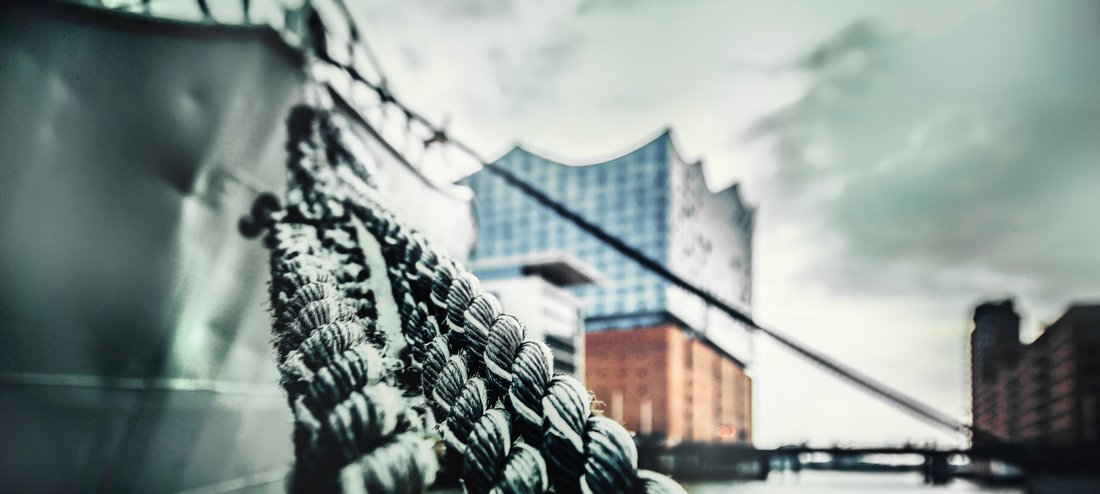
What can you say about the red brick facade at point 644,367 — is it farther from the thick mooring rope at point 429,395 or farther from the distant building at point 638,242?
the thick mooring rope at point 429,395

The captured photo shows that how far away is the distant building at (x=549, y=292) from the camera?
2307mm

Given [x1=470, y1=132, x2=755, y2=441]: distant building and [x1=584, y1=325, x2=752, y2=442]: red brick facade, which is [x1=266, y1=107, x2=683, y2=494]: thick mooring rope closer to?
[x1=470, y1=132, x2=755, y2=441]: distant building

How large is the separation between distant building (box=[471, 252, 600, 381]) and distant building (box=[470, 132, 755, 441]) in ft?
0.39

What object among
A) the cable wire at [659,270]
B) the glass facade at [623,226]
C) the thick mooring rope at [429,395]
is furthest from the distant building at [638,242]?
the thick mooring rope at [429,395]

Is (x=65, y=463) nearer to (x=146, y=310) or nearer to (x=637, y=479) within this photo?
(x=146, y=310)

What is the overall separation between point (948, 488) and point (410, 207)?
2.90 metres

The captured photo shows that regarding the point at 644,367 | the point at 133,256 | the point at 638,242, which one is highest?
the point at 638,242

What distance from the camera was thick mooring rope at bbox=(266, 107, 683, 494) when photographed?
9.4 inches

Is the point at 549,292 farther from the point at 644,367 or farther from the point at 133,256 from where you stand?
the point at 133,256

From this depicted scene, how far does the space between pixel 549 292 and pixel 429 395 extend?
2.05 metres

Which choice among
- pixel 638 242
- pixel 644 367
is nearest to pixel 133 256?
pixel 644 367

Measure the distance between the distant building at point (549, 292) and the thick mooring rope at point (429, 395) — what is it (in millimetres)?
1641

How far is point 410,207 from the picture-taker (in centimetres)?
133

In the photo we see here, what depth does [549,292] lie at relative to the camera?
2.44 metres
